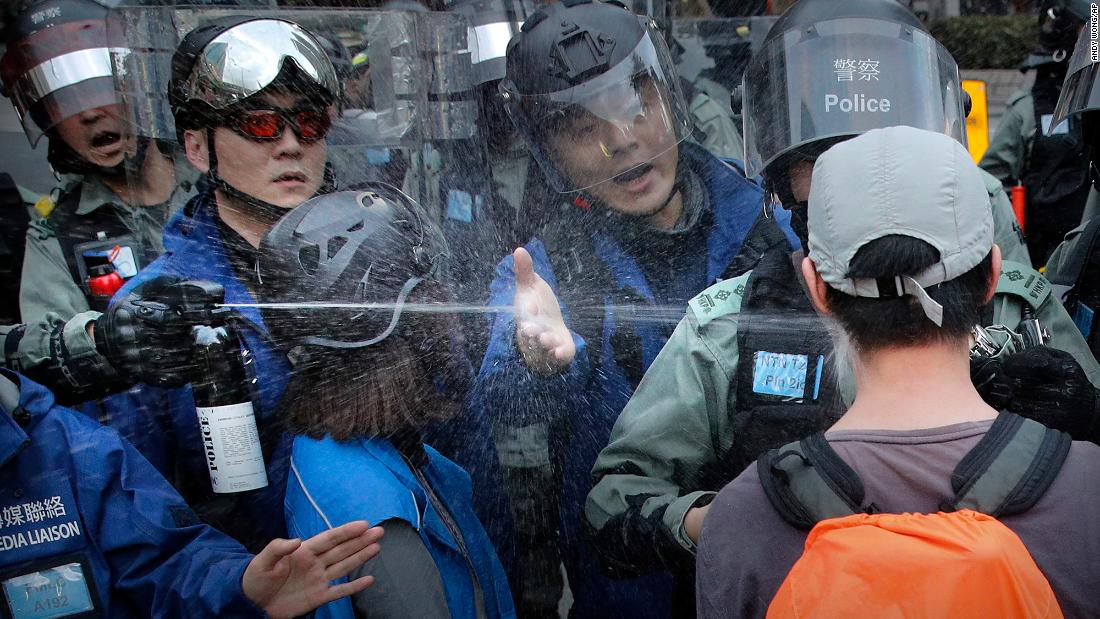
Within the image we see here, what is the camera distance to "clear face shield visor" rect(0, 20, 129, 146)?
2928mm

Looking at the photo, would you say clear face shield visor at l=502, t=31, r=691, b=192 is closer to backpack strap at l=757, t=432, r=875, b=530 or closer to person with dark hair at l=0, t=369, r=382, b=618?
person with dark hair at l=0, t=369, r=382, b=618

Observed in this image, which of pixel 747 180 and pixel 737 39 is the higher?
pixel 737 39

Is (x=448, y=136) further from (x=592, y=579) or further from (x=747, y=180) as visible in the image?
(x=592, y=579)

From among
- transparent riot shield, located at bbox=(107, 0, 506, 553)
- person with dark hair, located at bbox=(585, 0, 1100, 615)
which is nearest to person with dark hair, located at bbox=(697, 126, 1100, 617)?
person with dark hair, located at bbox=(585, 0, 1100, 615)

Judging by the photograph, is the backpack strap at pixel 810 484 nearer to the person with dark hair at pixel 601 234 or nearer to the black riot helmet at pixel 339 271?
the black riot helmet at pixel 339 271

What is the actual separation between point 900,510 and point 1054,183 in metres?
3.53

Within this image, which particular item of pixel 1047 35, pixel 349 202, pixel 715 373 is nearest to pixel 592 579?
pixel 715 373

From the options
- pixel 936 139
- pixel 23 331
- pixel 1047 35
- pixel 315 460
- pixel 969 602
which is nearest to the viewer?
pixel 969 602

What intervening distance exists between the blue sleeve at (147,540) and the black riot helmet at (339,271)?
41 centimetres

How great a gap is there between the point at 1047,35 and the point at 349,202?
10.6 ft

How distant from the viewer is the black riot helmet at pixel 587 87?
2.51 meters

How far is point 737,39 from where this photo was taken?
4668mm

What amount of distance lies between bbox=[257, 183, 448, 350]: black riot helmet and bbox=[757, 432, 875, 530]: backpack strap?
3.10 feet

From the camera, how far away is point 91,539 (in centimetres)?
177
